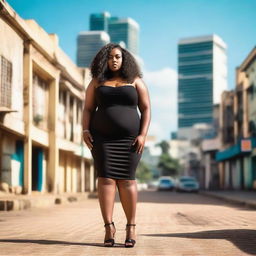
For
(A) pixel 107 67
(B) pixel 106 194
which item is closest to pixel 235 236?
(B) pixel 106 194

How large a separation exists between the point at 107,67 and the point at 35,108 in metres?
20.5

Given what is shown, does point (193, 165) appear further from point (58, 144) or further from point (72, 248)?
point (72, 248)

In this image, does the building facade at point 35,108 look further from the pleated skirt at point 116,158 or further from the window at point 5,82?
the pleated skirt at point 116,158

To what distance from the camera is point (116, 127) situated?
5.54m

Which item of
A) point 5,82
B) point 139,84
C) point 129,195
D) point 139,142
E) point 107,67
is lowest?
point 129,195

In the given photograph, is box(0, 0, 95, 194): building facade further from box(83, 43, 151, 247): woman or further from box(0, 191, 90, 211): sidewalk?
box(83, 43, 151, 247): woman

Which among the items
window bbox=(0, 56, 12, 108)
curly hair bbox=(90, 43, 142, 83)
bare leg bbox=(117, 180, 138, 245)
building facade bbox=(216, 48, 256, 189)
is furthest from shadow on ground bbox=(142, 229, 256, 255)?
Result: building facade bbox=(216, 48, 256, 189)

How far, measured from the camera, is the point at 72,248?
5.14m

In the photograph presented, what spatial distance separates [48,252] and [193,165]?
86.6 m

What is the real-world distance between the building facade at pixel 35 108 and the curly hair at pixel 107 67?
40.2 feet

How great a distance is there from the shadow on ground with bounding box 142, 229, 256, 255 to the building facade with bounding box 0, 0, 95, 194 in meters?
12.0

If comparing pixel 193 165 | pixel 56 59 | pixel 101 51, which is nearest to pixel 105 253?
pixel 101 51

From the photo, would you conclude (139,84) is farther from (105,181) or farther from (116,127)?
(105,181)

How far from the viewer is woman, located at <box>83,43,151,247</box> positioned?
18.2ft
